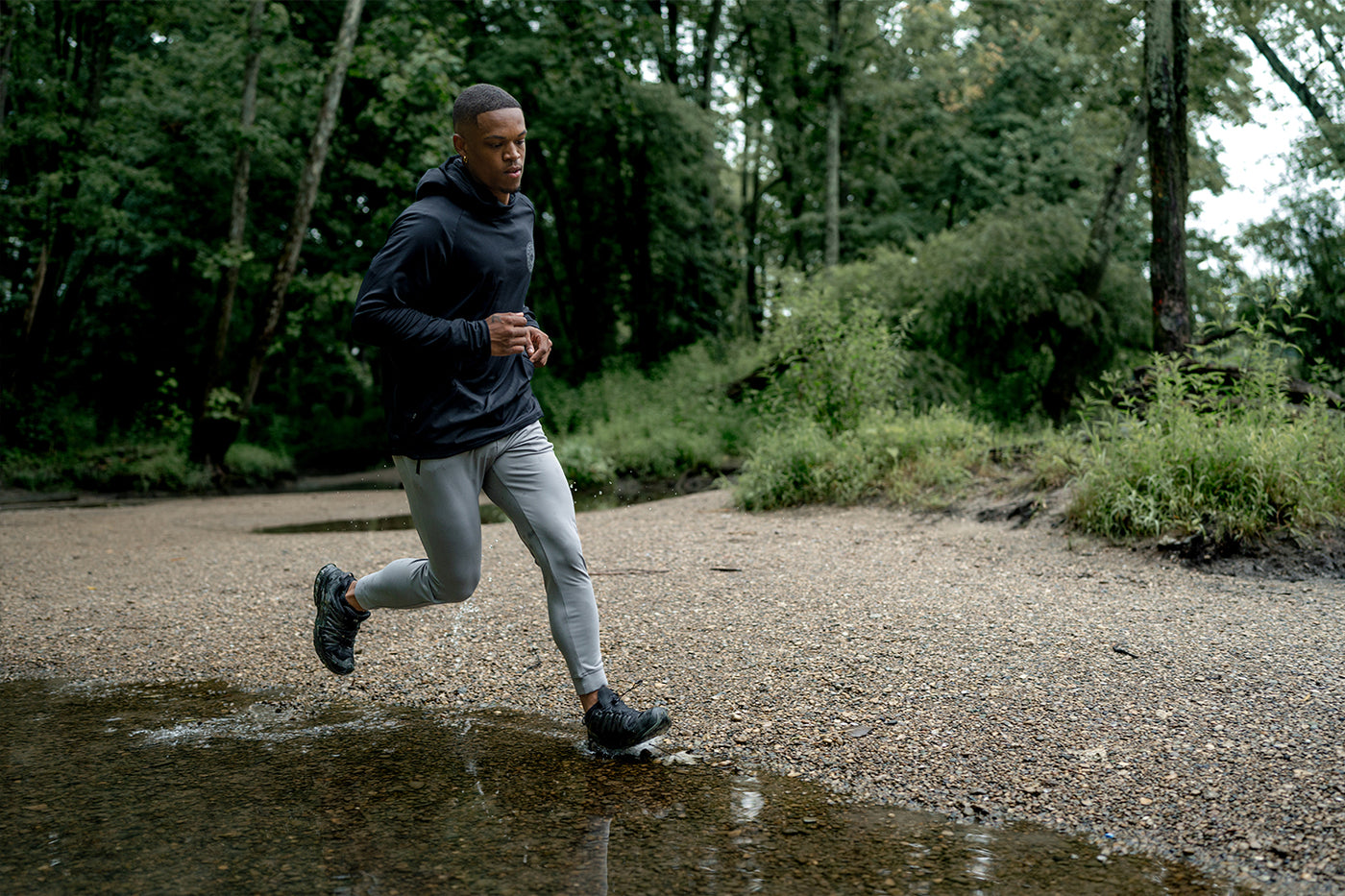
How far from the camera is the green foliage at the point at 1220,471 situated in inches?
249

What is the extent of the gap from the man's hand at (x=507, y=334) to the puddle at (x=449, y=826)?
1.39 meters

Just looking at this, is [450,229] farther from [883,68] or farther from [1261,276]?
[883,68]

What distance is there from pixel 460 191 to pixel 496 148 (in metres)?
0.18

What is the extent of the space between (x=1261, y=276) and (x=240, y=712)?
11060mm

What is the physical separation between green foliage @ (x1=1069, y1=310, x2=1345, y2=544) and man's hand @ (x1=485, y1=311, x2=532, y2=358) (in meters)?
4.93

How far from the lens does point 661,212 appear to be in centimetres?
2347

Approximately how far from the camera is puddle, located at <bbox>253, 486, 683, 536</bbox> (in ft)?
35.1

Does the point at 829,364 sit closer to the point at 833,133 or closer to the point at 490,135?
the point at 490,135

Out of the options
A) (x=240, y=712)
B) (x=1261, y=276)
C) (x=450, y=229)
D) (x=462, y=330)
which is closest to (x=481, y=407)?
(x=462, y=330)

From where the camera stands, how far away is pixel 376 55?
1534cm

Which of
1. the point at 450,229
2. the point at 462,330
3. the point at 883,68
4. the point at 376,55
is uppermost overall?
the point at 883,68

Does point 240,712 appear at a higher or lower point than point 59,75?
lower

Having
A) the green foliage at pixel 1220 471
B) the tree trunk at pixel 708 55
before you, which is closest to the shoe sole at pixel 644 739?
the green foliage at pixel 1220 471

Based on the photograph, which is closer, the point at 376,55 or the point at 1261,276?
the point at 1261,276
